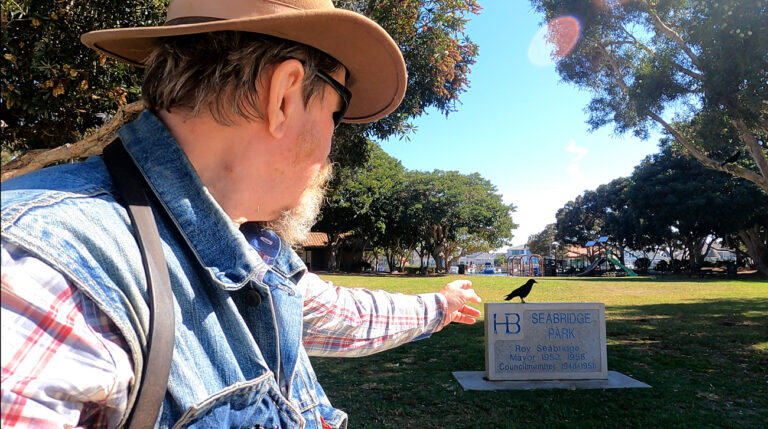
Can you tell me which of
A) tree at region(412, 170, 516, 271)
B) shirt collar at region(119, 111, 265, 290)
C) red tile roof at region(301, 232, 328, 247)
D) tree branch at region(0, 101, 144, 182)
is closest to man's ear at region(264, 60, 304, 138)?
shirt collar at region(119, 111, 265, 290)

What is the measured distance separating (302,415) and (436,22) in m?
6.13

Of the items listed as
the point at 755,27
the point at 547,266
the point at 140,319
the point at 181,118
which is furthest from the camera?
the point at 547,266

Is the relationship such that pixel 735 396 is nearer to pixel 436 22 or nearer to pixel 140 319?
pixel 436 22

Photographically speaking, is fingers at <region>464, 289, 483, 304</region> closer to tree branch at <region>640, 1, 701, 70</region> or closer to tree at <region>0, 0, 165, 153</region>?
tree at <region>0, 0, 165, 153</region>

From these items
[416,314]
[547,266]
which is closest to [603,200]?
[547,266]

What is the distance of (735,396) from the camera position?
557 centimetres

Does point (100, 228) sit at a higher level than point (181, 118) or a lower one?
lower

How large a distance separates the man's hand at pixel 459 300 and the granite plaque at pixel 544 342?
431 centimetres

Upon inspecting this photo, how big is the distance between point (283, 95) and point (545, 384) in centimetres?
597

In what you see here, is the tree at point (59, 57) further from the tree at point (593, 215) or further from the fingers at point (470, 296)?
the tree at point (593, 215)

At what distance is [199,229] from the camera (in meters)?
0.94

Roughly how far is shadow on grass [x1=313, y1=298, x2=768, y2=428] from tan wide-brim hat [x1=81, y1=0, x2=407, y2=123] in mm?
4165

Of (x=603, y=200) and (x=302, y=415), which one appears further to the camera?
(x=603, y=200)

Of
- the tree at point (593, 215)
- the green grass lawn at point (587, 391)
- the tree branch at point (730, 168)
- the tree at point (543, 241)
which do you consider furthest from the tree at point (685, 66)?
the tree at point (543, 241)
